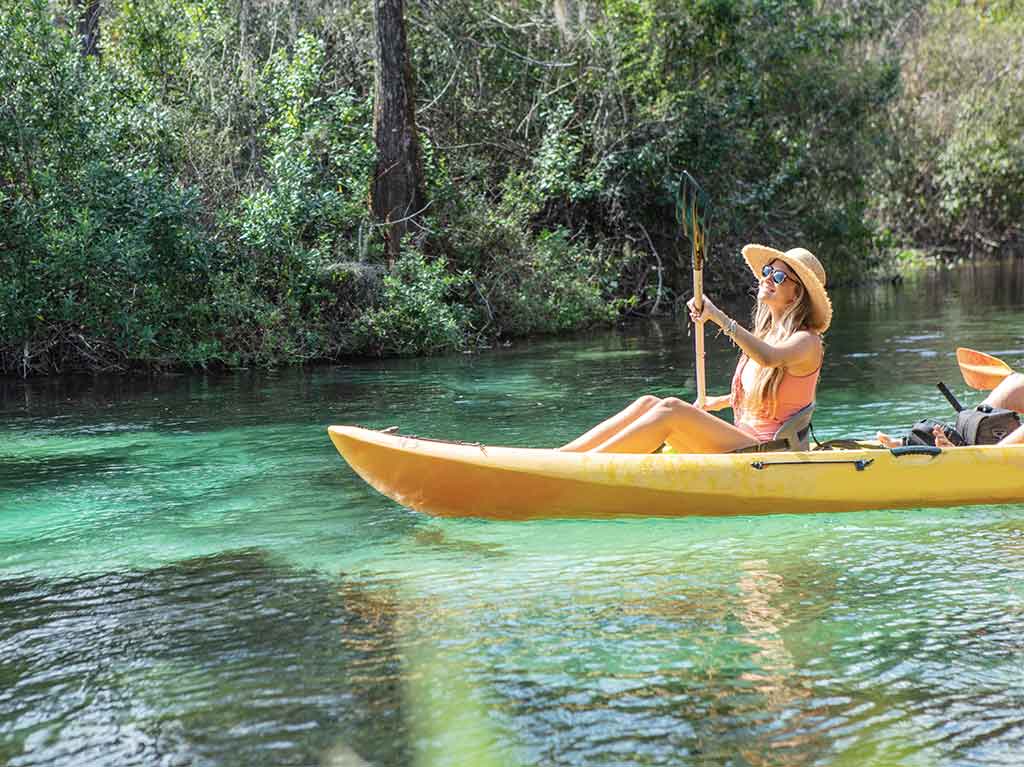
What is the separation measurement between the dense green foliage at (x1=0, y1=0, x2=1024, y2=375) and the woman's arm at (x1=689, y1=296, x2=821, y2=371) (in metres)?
8.83

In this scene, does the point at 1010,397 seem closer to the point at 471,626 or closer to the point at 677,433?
the point at 677,433

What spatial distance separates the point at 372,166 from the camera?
16.1 meters

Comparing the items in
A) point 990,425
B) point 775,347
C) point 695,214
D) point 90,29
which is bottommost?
point 990,425

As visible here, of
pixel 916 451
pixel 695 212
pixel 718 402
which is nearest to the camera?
pixel 916 451

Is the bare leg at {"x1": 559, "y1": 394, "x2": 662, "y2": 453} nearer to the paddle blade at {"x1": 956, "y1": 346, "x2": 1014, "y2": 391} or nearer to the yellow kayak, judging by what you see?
the yellow kayak

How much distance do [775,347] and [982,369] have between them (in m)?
2.16

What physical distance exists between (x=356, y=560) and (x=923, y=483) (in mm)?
2840

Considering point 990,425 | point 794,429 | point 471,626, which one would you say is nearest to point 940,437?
point 990,425

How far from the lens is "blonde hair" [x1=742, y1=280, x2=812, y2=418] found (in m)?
6.47

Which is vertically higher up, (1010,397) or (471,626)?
(1010,397)

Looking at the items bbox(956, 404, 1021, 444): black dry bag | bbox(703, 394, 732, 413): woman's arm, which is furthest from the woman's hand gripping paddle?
bbox(956, 404, 1021, 444): black dry bag

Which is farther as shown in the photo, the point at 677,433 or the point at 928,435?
the point at 928,435

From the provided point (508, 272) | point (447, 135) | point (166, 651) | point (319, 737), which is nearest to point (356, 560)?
point (166, 651)

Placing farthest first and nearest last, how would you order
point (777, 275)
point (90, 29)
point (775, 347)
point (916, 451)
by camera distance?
point (90, 29) < point (916, 451) < point (777, 275) < point (775, 347)
